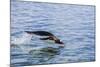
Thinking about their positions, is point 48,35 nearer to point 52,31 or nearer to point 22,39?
point 52,31

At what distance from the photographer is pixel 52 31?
2443 millimetres

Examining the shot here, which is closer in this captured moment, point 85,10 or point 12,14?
point 12,14

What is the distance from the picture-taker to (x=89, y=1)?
2.64m

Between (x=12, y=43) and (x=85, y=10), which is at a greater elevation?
(x=85, y=10)

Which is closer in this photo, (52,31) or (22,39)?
(22,39)

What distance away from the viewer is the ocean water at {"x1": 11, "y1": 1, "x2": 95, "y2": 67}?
230 cm

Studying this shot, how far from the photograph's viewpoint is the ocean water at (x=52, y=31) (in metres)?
2.30

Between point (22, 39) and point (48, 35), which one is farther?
point (48, 35)

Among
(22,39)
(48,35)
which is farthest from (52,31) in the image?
(22,39)

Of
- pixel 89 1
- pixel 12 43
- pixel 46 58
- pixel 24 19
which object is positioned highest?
pixel 89 1
